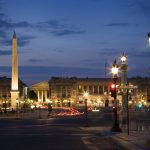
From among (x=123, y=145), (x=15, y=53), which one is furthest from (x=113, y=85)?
(x=15, y=53)

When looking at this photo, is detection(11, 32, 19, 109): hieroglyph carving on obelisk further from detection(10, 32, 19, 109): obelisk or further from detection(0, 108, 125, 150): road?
detection(0, 108, 125, 150): road

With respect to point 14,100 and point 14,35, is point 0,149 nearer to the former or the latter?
point 14,35

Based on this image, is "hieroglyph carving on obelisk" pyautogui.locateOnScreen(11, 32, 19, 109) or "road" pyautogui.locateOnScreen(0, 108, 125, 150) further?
"hieroglyph carving on obelisk" pyautogui.locateOnScreen(11, 32, 19, 109)

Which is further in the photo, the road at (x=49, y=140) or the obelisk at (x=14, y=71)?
the obelisk at (x=14, y=71)

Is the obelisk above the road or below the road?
above

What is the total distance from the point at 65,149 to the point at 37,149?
3.99 ft

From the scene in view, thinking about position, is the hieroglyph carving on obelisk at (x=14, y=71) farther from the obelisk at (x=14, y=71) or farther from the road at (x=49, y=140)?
the road at (x=49, y=140)

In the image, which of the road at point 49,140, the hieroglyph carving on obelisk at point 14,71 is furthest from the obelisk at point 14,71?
the road at point 49,140

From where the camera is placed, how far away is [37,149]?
25875mm

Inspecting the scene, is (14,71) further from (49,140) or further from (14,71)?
(49,140)

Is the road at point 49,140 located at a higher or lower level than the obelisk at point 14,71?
lower

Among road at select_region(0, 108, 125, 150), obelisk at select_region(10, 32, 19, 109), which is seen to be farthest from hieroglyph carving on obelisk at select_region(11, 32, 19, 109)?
road at select_region(0, 108, 125, 150)

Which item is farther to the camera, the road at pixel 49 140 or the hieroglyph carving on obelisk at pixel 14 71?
the hieroglyph carving on obelisk at pixel 14 71

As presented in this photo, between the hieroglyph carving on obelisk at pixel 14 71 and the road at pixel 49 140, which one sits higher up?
the hieroglyph carving on obelisk at pixel 14 71
